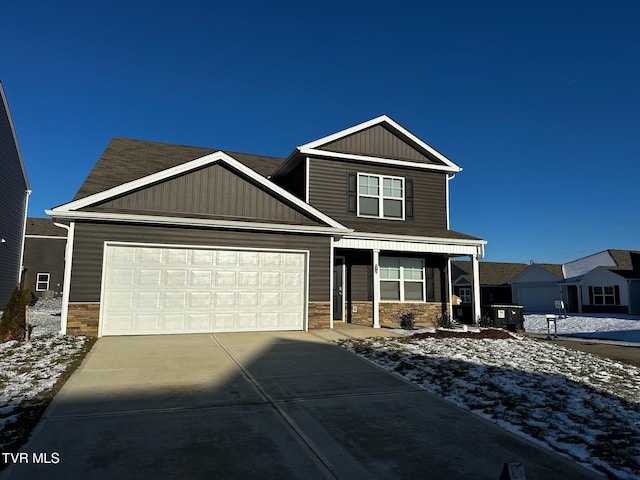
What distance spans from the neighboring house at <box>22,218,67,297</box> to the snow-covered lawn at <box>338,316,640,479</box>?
3466 centimetres

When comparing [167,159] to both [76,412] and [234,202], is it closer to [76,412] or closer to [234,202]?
[234,202]

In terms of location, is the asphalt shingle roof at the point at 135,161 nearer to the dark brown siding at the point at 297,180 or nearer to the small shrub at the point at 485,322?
the dark brown siding at the point at 297,180

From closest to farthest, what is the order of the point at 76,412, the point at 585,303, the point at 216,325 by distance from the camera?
the point at 76,412 < the point at 216,325 < the point at 585,303

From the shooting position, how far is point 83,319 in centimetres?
1034

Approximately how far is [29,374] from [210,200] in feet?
20.6

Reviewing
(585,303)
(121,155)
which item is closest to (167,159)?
(121,155)

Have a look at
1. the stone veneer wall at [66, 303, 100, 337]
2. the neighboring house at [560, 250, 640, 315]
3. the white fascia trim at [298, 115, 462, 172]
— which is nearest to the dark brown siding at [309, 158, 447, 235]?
the white fascia trim at [298, 115, 462, 172]

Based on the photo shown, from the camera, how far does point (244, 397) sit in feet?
19.3

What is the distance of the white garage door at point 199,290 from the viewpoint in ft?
35.3

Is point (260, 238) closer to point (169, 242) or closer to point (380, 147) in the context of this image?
point (169, 242)

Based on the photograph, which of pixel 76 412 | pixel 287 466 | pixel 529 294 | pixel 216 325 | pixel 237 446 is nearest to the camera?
pixel 287 466

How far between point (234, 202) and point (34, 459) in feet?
29.0

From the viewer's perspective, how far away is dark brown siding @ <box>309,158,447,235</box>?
15031 millimetres

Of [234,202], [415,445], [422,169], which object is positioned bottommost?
[415,445]
